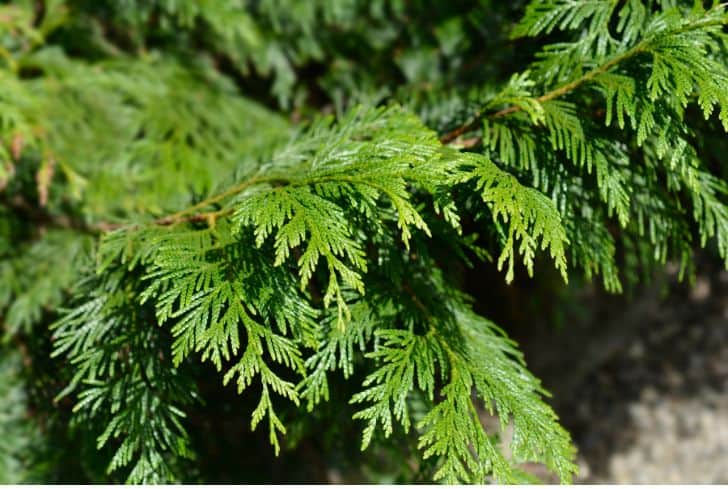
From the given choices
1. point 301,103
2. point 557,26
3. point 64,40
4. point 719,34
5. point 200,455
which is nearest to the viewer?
point 719,34

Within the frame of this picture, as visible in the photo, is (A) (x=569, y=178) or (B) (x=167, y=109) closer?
(A) (x=569, y=178)

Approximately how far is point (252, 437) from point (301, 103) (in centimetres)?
143

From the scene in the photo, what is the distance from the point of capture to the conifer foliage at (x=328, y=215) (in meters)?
1.53

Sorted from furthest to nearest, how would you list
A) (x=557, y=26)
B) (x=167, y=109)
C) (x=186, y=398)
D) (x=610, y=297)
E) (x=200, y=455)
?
(x=610, y=297) → (x=167, y=109) → (x=200, y=455) → (x=557, y=26) → (x=186, y=398)

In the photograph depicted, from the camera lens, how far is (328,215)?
59.7 inches

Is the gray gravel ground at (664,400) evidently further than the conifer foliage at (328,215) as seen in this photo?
Yes

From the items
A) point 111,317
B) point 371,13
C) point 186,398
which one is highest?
point 371,13

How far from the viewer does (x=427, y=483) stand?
2092 millimetres

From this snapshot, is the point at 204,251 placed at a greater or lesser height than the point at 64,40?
lesser

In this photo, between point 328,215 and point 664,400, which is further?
point 664,400

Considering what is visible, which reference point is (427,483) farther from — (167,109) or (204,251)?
(167,109)

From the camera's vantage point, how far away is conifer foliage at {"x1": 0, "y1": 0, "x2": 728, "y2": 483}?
5.00 ft

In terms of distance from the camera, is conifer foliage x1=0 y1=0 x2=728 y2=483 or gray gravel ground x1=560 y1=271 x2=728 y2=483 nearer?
conifer foliage x1=0 y1=0 x2=728 y2=483

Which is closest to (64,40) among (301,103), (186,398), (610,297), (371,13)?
(301,103)
